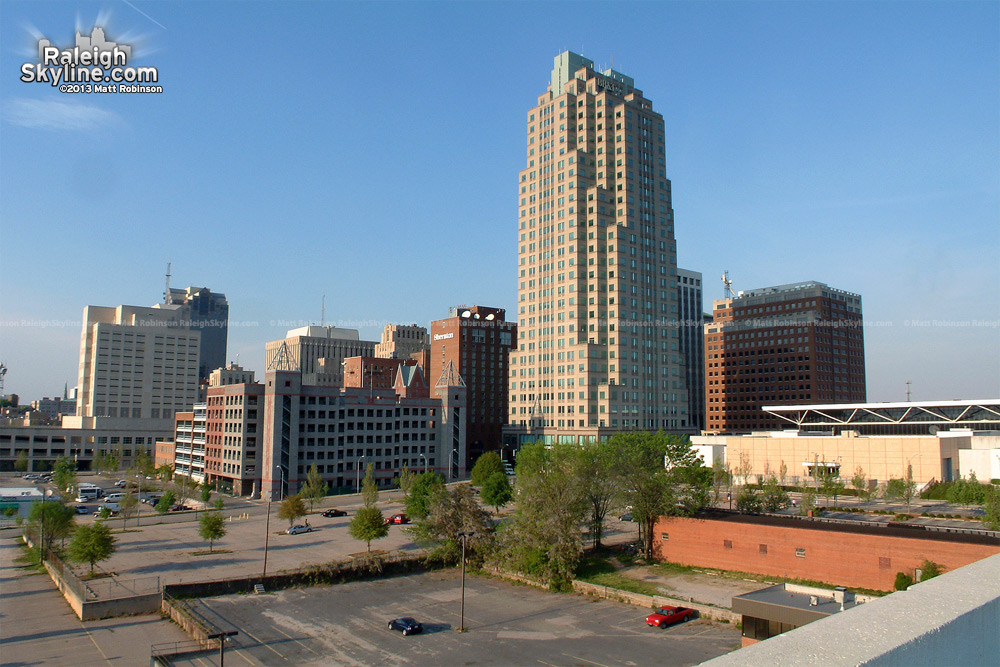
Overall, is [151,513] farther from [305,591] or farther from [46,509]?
[305,591]

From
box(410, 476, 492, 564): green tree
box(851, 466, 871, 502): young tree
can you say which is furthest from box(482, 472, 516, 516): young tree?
box(851, 466, 871, 502): young tree

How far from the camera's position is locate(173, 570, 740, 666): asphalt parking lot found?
42.9 m

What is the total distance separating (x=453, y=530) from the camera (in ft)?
226

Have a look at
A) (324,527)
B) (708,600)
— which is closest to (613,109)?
(324,527)

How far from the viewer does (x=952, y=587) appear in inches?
372

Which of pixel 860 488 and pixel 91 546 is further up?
pixel 860 488

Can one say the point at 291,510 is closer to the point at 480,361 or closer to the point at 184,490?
the point at 184,490

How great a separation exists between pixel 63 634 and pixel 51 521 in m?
26.6

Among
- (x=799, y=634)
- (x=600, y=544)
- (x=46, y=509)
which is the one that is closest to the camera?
(x=799, y=634)

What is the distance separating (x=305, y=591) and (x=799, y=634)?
59175mm

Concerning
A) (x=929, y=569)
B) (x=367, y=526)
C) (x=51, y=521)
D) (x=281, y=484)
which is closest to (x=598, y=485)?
(x=367, y=526)

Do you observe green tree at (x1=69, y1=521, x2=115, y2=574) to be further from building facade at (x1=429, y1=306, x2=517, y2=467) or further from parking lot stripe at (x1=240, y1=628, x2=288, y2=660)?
building facade at (x1=429, y1=306, x2=517, y2=467)

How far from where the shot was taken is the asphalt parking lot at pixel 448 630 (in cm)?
4288

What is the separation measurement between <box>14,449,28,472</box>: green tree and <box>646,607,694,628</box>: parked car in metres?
167
